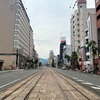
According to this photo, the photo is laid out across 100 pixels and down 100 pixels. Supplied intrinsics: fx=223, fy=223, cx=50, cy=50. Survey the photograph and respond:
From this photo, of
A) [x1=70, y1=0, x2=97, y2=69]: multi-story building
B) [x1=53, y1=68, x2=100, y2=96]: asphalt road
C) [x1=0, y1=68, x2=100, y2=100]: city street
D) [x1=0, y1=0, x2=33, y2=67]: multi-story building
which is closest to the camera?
[x1=0, y1=68, x2=100, y2=100]: city street

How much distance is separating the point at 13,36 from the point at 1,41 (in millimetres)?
6664

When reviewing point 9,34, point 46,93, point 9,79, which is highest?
point 9,34

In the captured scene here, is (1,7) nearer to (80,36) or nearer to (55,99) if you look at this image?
(80,36)

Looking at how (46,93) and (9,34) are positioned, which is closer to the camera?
(46,93)

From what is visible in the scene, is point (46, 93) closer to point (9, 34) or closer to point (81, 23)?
point (81, 23)

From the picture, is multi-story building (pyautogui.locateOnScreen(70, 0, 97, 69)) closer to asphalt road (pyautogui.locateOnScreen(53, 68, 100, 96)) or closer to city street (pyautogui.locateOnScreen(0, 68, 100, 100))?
asphalt road (pyautogui.locateOnScreen(53, 68, 100, 96))

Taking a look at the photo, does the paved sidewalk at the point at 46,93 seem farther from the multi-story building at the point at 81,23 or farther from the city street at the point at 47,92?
the multi-story building at the point at 81,23

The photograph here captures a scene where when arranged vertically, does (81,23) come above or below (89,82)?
above

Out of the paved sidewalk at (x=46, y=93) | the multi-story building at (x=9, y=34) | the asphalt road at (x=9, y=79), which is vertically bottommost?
the paved sidewalk at (x=46, y=93)

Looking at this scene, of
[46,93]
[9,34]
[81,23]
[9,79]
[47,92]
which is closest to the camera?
[46,93]

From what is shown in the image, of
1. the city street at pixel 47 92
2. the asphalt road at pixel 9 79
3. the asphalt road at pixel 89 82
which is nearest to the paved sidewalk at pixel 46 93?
the city street at pixel 47 92

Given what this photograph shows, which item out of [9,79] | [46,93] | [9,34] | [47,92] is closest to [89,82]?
[9,79]

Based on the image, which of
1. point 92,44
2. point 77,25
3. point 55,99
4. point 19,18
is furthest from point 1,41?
point 55,99

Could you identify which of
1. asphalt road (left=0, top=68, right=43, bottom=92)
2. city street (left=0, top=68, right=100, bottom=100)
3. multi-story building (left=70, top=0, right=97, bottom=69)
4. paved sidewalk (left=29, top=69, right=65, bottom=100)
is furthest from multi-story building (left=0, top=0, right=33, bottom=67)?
paved sidewalk (left=29, top=69, right=65, bottom=100)
